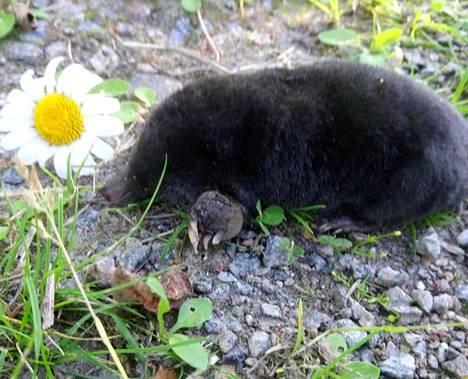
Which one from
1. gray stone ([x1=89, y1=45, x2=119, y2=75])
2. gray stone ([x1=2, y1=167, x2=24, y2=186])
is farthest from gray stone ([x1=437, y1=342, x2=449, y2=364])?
gray stone ([x1=89, y1=45, x2=119, y2=75])

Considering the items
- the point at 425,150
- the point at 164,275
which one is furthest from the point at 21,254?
the point at 425,150

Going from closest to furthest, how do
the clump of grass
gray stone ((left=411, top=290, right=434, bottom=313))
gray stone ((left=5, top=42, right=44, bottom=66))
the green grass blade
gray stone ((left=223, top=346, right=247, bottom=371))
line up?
the green grass blade < the clump of grass < gray stone ((left=223, top=346, right=247, bottom=371)) < gray stone ((left=411, top=290, right=434, bottom=313)) < gray stone ((left=5, top=42, right=44, bottom=66))

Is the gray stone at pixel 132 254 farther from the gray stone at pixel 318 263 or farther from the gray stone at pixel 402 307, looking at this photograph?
the gray stone at pixel 402 307

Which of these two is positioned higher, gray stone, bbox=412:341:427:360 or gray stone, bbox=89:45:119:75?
gray stone, bbox=89:45:119:75

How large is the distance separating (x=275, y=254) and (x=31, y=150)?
33.3 inches

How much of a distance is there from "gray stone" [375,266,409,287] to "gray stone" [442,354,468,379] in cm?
32

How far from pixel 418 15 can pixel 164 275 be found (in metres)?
1.90

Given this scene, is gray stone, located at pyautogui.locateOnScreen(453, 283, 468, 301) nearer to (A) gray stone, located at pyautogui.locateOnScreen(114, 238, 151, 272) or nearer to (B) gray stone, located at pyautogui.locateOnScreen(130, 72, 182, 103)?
(A) gray stone, located at pyautogui.locateOnScreen(114, 238, 151, 272)

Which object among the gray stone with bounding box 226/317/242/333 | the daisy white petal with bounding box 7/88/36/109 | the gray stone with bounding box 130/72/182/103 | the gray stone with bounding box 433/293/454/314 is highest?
the daisy white petal with bounding box 7/88/36/109

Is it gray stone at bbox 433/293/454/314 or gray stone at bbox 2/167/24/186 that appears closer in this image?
gray stone at bbox 433/293/454/314

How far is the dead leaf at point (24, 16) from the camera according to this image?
2.67 m

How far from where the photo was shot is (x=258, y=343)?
1.71 meters

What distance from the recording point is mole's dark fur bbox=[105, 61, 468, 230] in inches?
76.3

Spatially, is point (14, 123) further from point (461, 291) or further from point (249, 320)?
point (461, 291)
